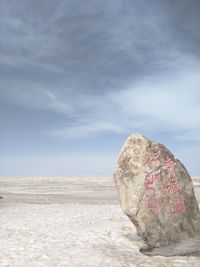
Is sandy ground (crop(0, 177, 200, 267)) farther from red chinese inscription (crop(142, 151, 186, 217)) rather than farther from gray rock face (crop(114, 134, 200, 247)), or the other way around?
red chinese inscription (crop(142, 151, 186, 217))

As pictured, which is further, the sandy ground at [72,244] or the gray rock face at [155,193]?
the gray rock face at [155,193]

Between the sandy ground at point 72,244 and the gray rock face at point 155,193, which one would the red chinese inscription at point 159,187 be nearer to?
the gray rock face at point 155,193

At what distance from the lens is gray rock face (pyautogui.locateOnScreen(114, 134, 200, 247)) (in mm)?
9469

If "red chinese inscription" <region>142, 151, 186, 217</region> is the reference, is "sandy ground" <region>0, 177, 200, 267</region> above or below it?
below

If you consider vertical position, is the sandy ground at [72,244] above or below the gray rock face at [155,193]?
below

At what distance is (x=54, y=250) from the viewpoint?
30.6ft

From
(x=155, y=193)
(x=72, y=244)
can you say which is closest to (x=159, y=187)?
(x=155, y=193)

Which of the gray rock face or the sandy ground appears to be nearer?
the sandy ground

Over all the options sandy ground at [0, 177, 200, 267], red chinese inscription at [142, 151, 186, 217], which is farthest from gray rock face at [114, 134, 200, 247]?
sandy ground at [0, 177, 200, 267]

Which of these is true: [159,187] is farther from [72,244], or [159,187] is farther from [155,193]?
[72,244]

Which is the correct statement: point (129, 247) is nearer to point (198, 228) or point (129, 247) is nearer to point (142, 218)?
point (142, 218)

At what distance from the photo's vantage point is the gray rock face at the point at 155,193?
31.1ft

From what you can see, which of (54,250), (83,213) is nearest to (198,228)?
(54,250)

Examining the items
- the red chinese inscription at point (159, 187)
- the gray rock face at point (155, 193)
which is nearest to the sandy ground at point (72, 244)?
the gray rock face at point (155, 193)
